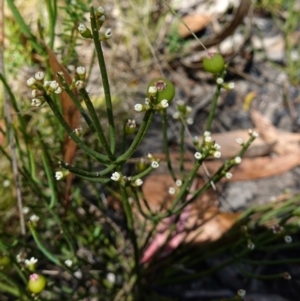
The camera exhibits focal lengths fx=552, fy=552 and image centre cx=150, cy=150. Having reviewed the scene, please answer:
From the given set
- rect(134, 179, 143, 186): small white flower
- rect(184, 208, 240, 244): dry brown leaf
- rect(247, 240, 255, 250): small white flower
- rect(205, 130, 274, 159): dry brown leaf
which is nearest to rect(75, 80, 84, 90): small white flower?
rect(134, 179, 143, 186): small white flower

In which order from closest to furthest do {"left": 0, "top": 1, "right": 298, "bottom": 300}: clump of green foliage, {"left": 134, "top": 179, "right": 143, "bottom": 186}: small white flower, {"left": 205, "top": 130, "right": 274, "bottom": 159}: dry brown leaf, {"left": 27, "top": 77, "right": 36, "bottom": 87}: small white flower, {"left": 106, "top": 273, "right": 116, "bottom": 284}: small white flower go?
1. {"left": 27, "top": 77, "right": 36, "bottom": 87}: small white flower
2. {"left": 0, "top": 1, "right": 298, "bottom": 300}: clump of green foliage
3. {"left": 134, "top": 179, "right": 143, "bottom": 186}: small white flower
4. {"left": 106, "top": 273, "right": 116, "bottom": 284}: small white flower
5. {"left": 205, "top": 130, "right": 274, "bottom": 159}: dry brown leaf

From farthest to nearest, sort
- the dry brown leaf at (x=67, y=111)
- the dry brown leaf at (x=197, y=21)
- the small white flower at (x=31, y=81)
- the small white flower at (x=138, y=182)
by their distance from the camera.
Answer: the dry brown leaf at (x=197, y=21) < the dry brown leaf at (x=67, y=111) < the small white flower at (x=138, y=182) < the small white flower at (x=31, y=81)

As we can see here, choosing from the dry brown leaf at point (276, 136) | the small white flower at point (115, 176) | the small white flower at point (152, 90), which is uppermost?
the small white flower at point (152, 90)

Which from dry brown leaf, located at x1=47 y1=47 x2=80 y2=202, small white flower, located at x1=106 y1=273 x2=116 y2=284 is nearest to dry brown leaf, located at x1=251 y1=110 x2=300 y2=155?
small white flower, located at x1=106 y1=273 x2=116 y2=284

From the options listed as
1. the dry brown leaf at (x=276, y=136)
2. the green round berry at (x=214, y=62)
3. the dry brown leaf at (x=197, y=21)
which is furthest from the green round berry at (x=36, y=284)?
the dry brown leaf at (x=197, y=21)

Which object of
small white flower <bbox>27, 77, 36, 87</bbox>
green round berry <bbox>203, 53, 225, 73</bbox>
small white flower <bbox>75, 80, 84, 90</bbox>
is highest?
small white flower <bbox>27, 77, 36, 87</bbox>

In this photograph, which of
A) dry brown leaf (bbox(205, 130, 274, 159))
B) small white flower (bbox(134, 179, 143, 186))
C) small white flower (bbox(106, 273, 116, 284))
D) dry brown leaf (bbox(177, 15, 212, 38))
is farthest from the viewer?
dry brown leaf (bbox(177, 15, 212, 38))

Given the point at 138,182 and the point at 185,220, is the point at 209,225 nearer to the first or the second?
the point at 185,220

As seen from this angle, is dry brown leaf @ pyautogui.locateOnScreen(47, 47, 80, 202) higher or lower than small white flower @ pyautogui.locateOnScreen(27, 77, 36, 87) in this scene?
lower

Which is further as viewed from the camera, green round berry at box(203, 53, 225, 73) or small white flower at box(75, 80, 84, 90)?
green round berry at box(203, 53, 225, 73)

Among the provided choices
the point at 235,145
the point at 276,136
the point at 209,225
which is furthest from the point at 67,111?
the point at 276,136

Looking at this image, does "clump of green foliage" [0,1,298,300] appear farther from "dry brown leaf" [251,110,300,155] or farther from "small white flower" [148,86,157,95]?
"dry brown leaf" [251,110,300,155]

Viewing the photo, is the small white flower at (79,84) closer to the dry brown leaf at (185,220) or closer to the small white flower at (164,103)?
the small white flower at (164,103)

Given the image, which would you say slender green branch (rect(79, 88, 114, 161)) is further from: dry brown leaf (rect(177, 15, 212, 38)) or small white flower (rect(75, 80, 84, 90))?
dry brown leaf (rect(177, 15, 212, 38))
